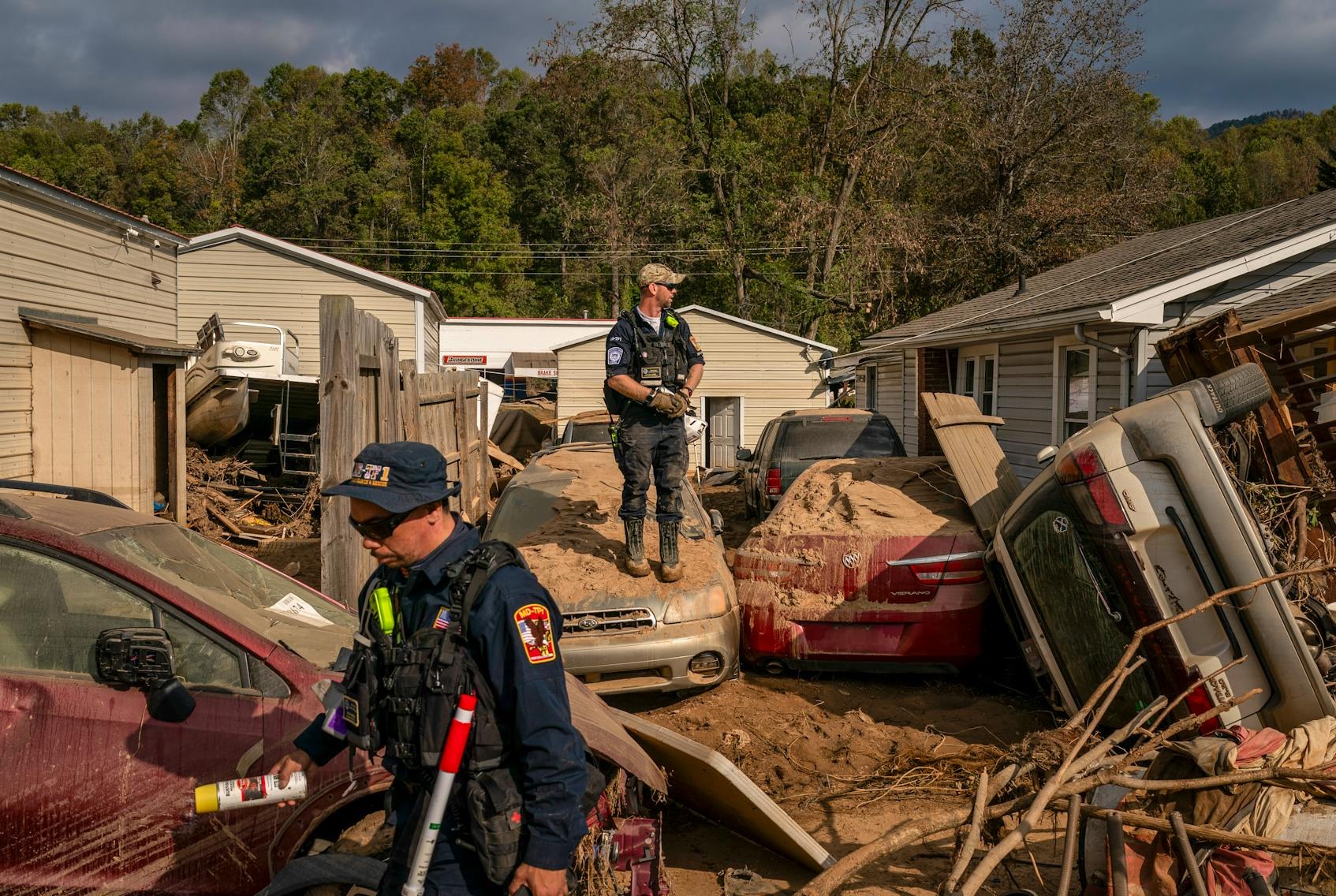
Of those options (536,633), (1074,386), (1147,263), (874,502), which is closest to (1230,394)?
(874,502)

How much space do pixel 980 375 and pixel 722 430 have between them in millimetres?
10659

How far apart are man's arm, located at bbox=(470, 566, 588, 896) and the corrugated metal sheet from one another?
19476 mm

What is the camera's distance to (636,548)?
578 centimetres

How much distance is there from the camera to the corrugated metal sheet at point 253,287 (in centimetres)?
2081

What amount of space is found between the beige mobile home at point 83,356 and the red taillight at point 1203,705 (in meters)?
9.49

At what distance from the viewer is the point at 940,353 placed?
17.5 metres

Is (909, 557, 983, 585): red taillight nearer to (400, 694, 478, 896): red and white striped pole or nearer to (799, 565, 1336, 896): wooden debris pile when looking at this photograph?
(799, 565, 1336, 896): wooden debris pile

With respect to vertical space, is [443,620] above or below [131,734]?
above

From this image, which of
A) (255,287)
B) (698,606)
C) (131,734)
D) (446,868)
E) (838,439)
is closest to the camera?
(446,868)

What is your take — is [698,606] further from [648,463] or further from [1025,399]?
[1025,399]

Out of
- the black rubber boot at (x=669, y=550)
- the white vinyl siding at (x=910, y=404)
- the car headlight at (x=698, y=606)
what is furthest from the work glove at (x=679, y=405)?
the white vinyl siding at (x=910, y=404)

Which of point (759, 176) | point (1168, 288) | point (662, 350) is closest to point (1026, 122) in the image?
point (759, 176)

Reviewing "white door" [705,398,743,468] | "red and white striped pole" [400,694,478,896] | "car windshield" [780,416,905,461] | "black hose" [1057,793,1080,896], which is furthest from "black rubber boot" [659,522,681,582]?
"white door" [705,398,743,468]

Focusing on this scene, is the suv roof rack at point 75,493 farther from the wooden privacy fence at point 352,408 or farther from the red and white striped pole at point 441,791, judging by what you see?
the red and white striped pole at point 441,791
